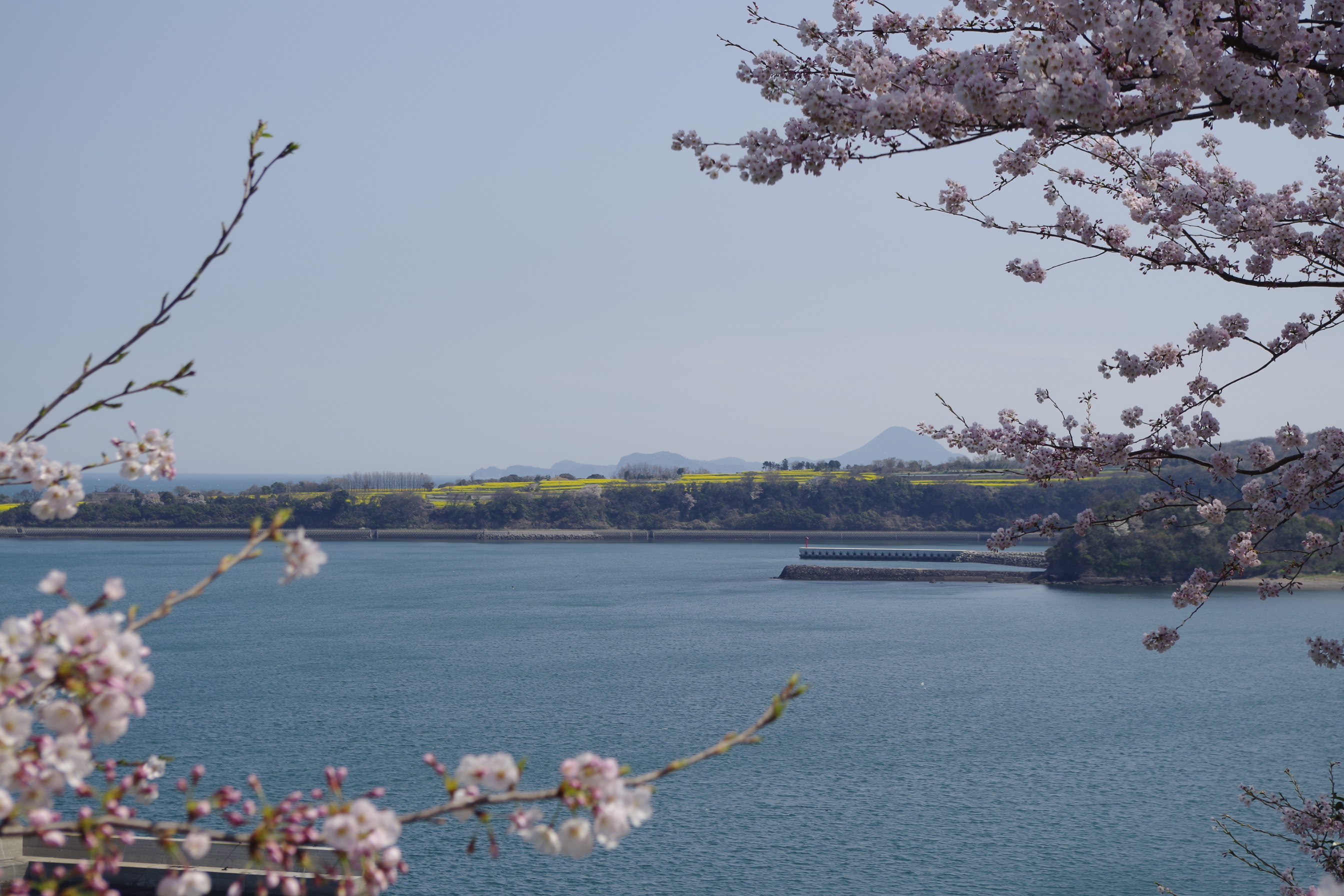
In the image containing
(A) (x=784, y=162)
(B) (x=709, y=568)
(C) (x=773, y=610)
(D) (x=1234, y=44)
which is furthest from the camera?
(B) (x=709, y=568)

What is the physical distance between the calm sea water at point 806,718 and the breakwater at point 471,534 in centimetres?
3633

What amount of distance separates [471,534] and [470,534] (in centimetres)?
12

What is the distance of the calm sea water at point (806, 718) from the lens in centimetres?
1702

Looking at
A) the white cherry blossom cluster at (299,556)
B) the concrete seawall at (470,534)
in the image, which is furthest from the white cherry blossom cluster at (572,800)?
the concrete seawall at (470,534)

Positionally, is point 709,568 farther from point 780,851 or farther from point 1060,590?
point 780,851

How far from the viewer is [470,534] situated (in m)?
93.6

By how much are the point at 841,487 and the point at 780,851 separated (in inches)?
2996

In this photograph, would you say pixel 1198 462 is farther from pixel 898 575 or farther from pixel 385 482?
pixel 385 482

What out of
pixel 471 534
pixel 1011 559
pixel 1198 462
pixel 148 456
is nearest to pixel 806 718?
pixel 1198 462

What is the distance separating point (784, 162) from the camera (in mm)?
4051

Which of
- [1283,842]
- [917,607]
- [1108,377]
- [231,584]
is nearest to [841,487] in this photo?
[917,607]

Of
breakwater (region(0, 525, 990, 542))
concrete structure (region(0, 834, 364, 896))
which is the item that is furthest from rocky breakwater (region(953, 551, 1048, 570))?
concrete structure (region(0, 834, 364, 896))

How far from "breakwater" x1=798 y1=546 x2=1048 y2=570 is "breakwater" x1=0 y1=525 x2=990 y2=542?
640 inches

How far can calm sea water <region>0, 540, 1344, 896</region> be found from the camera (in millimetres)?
17016
